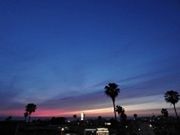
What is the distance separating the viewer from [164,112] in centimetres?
13562

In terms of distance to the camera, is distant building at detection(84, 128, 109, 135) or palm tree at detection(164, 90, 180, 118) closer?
distant building at detection(84, 128, 109, 135)

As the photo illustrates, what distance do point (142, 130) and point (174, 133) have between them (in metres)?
12.1

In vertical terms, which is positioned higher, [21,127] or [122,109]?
[122,109]

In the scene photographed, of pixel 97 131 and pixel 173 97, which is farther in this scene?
pixel 173 97

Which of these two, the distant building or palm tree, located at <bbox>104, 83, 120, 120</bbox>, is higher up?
palm tree, located at <bbox>104, 83, 120, 120</bbox>

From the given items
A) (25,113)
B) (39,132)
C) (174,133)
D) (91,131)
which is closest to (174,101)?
(174,133)

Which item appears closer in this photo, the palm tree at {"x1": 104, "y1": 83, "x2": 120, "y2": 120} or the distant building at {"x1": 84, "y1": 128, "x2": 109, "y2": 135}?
the distant building at {"x1": 84, "y1": 128, "x2": 109, "y2": 135}

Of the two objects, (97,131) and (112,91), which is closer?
(97,131)

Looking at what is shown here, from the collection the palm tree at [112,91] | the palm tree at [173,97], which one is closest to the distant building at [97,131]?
the palm tree at [112,91]

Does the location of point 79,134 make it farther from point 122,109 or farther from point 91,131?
point 122,109

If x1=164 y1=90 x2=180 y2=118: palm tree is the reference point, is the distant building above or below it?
below

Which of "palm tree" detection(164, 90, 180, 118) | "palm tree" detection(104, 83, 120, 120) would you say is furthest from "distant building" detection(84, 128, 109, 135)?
"palm tree" detection(164, 90, 180, 118)

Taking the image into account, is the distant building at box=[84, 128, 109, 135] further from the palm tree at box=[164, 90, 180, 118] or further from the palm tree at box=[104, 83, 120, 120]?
the palm tree at box=[164, 90, 180, 118]

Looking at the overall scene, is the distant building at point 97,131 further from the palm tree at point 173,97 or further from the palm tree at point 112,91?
the palm tree at point 173,97
